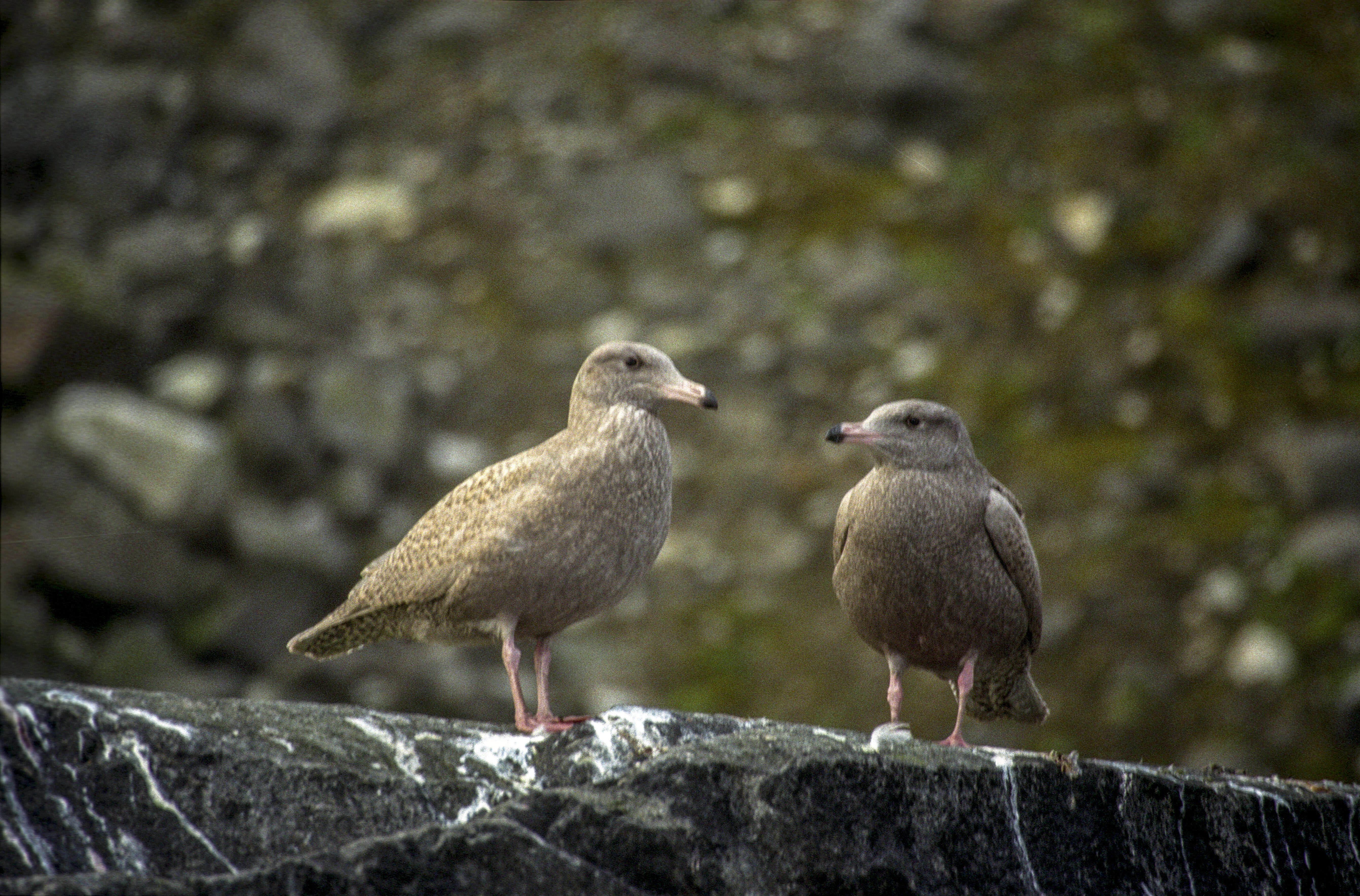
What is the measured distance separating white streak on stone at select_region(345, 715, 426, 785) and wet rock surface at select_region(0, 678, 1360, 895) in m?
0.01

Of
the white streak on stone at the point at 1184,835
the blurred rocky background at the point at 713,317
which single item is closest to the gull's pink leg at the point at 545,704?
the white streak on stone at the point at 1184,835

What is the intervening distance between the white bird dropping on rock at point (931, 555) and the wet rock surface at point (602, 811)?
2.01 ft

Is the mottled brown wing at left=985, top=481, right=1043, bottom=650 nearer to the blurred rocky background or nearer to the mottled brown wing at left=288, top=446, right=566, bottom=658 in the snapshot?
the mottled brown wing at left=288, top=446, right=566, bottom=658

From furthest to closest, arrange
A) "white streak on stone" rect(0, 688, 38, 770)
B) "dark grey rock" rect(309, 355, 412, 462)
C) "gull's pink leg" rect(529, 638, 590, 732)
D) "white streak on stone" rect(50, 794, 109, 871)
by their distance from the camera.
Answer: "dark grey rock" rect(309, 355, 412, 462) < "gull's pink leg" rect(529, 638, 590, 732) < "white streak on stone" rect(0, 688, 38, 770) < "white streak on stone" rect(50, 794, 109, 871)

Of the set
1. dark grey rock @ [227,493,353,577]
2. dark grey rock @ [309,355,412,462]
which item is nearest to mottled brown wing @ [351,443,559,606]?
dark grey rock @ [227,493,353,577]

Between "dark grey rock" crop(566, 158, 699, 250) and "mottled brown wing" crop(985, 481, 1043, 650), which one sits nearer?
"mottled brown wing" crop(985, 481, 1043, 650)

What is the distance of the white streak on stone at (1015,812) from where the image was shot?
5.05 meters

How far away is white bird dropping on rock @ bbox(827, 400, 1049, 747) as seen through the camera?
19.5 ft

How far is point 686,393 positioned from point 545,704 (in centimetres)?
129

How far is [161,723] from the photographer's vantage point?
5.07 metres

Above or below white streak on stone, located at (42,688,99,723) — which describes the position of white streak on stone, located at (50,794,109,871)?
below

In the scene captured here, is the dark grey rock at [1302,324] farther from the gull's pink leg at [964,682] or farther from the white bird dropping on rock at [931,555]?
the gull's pink leg at [964,682]

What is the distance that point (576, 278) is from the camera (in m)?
14.1

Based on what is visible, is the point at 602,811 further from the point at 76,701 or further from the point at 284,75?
the point at 284,75
